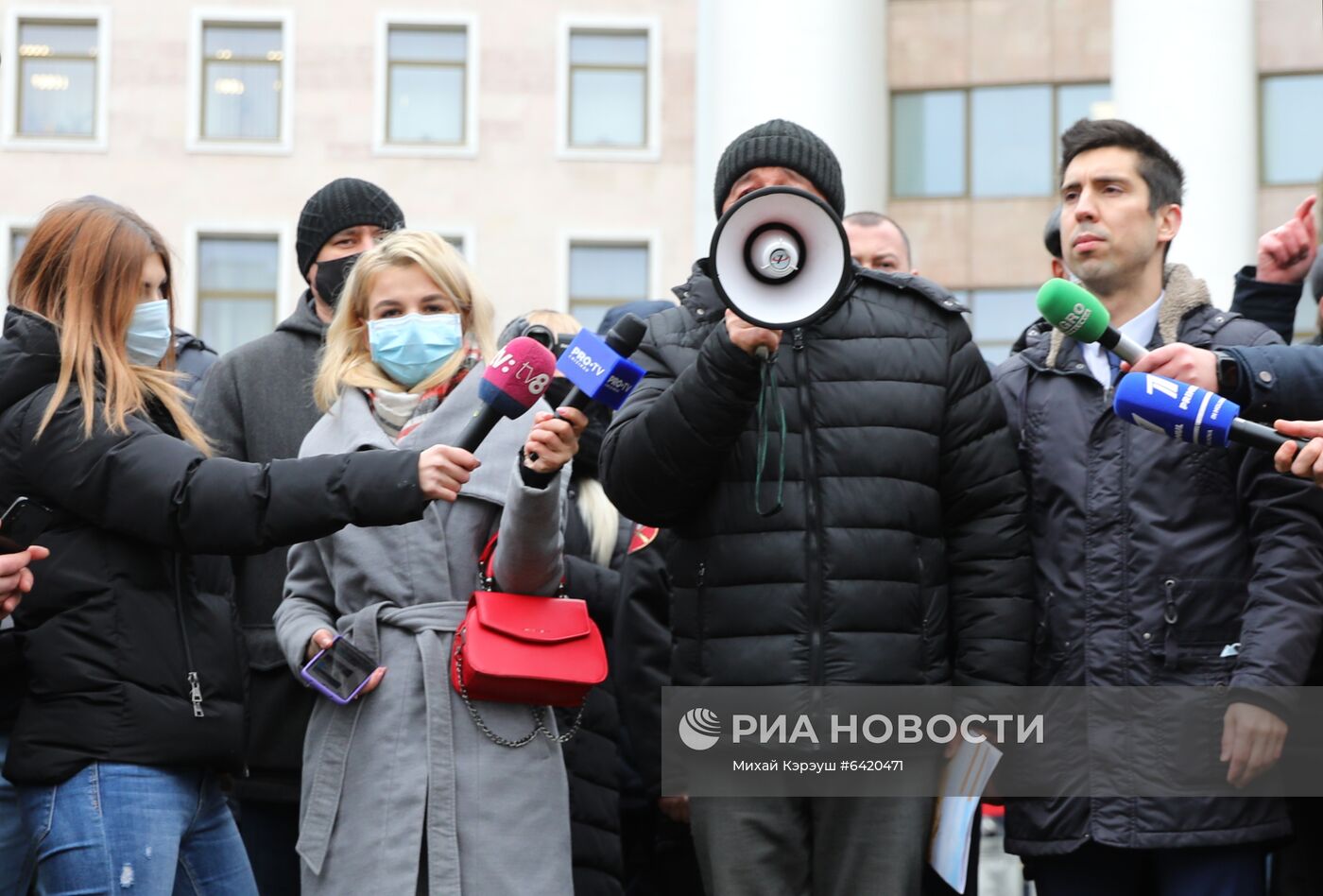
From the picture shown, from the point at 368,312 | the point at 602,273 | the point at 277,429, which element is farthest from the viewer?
the point at 602,273

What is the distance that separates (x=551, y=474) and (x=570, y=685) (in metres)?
0.51

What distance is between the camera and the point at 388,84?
95.4 ft

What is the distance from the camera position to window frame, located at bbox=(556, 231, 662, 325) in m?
28.5

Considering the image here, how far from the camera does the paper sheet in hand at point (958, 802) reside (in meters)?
4.10

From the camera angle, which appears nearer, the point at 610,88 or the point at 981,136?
the point at 610,88

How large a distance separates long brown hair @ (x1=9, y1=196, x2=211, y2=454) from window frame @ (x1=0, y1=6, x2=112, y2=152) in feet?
85.3

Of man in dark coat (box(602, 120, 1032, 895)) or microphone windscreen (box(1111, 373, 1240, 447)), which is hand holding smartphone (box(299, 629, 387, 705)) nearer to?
man in dark coat (box(602, 120, 1032, 895))

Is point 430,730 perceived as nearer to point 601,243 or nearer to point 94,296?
point 94,296

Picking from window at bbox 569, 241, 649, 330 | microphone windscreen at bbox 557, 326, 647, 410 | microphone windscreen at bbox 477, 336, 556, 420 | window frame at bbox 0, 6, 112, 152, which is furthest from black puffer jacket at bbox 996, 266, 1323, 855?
window frame at bbox 0, 6, 112, 152

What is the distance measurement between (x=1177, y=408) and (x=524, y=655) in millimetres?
1562

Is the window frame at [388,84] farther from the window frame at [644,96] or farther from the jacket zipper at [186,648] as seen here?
the jacket zipper at [186,648]

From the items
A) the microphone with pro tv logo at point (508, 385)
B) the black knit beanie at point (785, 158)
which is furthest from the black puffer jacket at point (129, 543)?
the black knit beanie at point (785, 158)

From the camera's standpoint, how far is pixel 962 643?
4.25 metres

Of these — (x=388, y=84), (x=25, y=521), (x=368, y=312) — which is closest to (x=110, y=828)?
(x=25, y=521)
